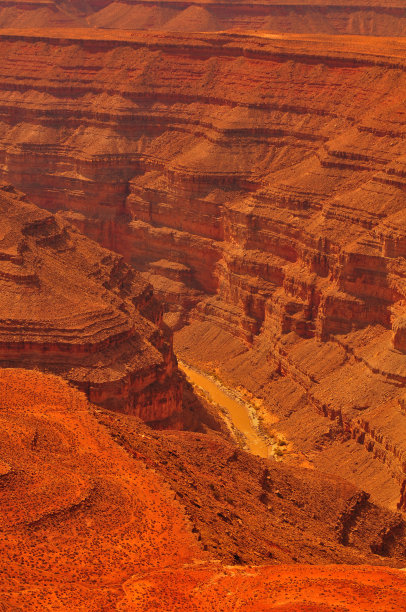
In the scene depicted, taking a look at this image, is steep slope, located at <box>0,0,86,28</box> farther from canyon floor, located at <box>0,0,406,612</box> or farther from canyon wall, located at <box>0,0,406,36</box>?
canyon floor, located at <box>0,0,406,612</box>

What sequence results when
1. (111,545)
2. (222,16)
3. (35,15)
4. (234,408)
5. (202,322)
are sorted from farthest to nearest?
(35,15), (222,16), (202,322), (234,408), (111,545)

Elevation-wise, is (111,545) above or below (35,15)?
below

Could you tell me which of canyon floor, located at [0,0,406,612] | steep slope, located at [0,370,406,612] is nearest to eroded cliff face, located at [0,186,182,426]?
canyon floor, located at [0,0,406,612]

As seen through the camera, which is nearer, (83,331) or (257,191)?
(83,331)

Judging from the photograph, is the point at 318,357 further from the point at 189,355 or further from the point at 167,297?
the point at 167,297

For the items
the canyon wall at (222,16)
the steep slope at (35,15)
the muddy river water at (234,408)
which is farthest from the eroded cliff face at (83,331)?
the steep slope at (35,15)

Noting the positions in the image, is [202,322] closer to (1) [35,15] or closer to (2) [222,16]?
(2) [222,16]

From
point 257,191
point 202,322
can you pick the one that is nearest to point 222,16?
point 257,191
